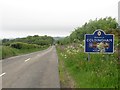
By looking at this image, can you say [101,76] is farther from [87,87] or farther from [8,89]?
[8,89]

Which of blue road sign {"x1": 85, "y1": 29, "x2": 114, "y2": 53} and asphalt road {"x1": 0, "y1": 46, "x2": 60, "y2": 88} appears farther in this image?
blue road sign {"x1": 85, "y1": 29, "x2": 114, "y2": 53}

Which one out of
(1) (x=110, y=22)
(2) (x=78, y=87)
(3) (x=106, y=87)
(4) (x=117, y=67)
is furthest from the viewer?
(1) (x=110, y=22)

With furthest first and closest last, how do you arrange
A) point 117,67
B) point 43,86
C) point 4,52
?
point 4,52 → point 117,67 → point 43,86

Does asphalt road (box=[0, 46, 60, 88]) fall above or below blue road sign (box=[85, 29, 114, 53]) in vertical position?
below

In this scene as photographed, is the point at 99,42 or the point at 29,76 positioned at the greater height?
the point at 99,42

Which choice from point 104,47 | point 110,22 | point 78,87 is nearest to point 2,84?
point 78,87

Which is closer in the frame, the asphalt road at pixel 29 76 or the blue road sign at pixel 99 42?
the asphalt road at pixel 29 76

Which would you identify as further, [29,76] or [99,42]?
[99,42]

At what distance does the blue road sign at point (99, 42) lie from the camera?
19.5 metres

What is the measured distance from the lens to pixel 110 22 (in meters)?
57.3

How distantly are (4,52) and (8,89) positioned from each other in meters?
28.7

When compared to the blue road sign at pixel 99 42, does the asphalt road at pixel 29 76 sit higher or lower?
lower

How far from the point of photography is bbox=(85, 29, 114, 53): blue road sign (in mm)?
19484

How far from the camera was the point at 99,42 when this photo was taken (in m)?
19.9
